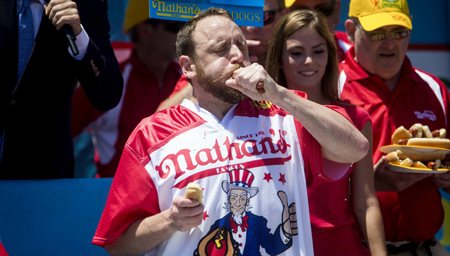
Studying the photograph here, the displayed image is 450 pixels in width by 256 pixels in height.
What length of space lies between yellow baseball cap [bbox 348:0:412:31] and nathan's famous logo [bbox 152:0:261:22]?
825 millimetres

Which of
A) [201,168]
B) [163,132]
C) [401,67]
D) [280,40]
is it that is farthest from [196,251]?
[401,67]

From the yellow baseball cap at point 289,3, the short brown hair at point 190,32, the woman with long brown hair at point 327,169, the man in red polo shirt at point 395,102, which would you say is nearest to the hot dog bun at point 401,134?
the man in red polo shirt at point 395,102

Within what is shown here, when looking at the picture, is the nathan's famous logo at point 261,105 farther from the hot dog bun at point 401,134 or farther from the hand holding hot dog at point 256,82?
the hot dog bun at point 401,134

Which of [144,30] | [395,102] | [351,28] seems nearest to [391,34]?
[351,28]

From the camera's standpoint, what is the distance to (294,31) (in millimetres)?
2586

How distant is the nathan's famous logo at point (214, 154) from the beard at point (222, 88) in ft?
0.61

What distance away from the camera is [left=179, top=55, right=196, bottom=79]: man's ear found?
2176 mm

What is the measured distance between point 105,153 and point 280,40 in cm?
198

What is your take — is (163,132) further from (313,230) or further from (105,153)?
(105,153)

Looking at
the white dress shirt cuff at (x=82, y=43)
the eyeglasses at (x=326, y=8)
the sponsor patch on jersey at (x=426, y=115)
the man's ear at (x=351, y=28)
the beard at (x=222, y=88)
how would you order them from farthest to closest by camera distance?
the eyeglasses at (x=326, y=8) < the man's ear at (x=351, y=28) < the sponsor patch on jersey at (x=426, y=115) < the white dress shirt cuff at (x=82, y=43) < the beard at (x=222, y=88)

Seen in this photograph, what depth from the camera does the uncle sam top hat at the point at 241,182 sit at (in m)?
1.89

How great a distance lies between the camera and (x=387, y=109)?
9.37ft

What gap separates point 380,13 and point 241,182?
165 cm

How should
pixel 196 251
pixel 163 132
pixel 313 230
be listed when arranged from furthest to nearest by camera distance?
1. pixel 313 230
2. pixel 163 132
3. pixel 196 251
